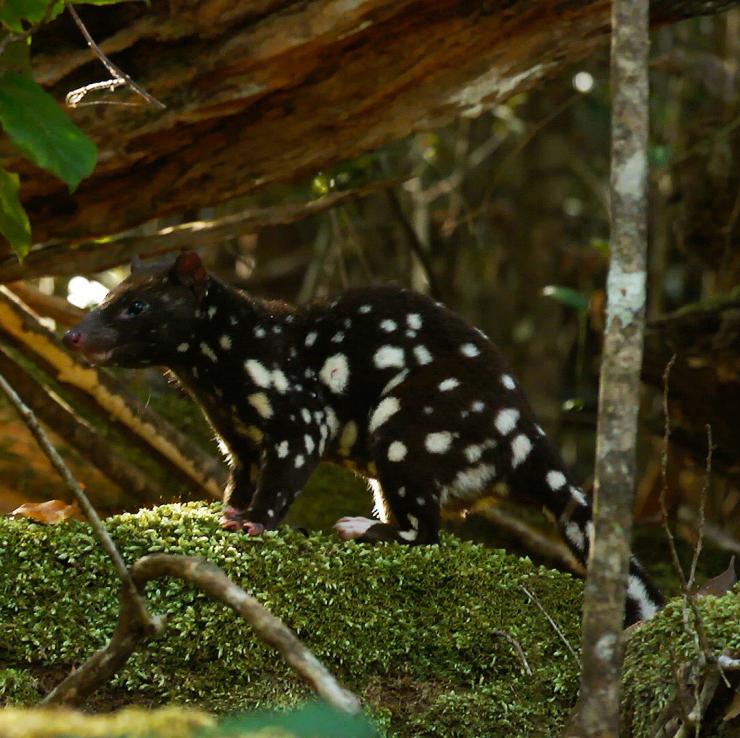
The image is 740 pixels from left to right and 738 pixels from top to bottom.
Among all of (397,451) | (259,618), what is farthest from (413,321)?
(259,618)

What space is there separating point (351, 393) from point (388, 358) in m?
0.22

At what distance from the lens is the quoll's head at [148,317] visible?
551 cm

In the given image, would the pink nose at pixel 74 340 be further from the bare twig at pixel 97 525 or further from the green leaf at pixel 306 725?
the green leaf at pixel 306 725

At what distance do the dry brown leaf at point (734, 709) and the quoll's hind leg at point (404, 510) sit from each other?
5.80 feet

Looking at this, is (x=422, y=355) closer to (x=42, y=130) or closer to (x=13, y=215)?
(x=13, y=215)

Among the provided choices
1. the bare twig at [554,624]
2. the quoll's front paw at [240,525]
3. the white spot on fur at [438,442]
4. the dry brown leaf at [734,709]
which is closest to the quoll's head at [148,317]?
the quoll's front paw at [240,525]

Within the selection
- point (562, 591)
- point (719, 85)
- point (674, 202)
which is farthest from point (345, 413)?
point (719, 85)

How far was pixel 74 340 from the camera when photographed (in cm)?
542

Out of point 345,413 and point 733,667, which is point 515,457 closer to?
point 345,413

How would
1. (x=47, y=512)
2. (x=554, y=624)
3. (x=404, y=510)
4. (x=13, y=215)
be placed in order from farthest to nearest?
(x=404, y=510), (x=47, y=512), (x=13, y=215), (x=554, y=624)

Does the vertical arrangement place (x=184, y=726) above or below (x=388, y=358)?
above

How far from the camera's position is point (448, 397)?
5410 millimetres

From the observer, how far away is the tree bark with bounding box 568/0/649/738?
3.21m

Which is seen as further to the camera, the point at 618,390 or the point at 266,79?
the point at 266,79
